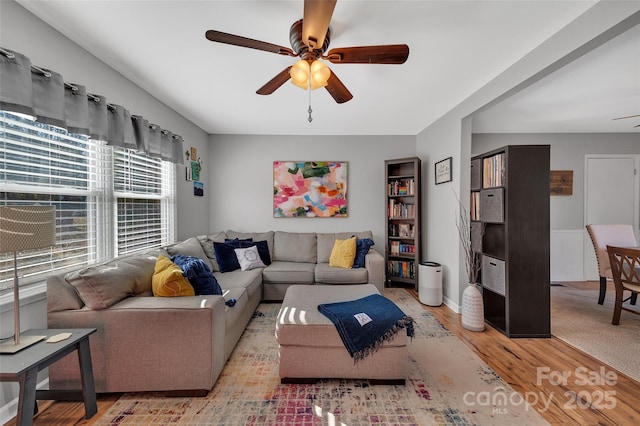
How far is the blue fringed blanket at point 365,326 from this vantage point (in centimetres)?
179

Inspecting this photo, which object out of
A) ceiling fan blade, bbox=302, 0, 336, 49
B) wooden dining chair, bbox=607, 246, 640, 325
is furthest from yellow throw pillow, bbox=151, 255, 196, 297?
wooden dining chair, bbox=607, 246, 640, 325

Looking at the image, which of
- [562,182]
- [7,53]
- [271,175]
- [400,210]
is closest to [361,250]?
[400,210]

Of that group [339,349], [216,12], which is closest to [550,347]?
[339,349]

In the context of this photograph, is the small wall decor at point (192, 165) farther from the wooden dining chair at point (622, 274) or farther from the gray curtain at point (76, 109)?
the wooden dining chair at point (622, 274)

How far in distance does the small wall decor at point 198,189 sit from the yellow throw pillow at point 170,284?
6.85 ft

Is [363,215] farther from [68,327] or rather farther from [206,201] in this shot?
[68,327]

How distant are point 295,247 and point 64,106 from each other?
291cm

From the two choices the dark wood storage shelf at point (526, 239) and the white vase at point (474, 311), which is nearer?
the dark wood storage shelf at point (526, 239)

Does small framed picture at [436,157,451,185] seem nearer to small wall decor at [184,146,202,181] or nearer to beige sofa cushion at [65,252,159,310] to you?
beige sofa cushion at [65,252,159,310]

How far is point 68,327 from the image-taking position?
169 cm

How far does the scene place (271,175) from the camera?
438 cm

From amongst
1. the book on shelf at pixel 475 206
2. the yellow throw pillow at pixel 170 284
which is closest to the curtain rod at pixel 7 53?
the yellow throw pillow at pixel 170 284

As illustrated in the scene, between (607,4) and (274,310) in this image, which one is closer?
(607,4)

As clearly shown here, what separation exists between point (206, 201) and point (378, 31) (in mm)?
3511
